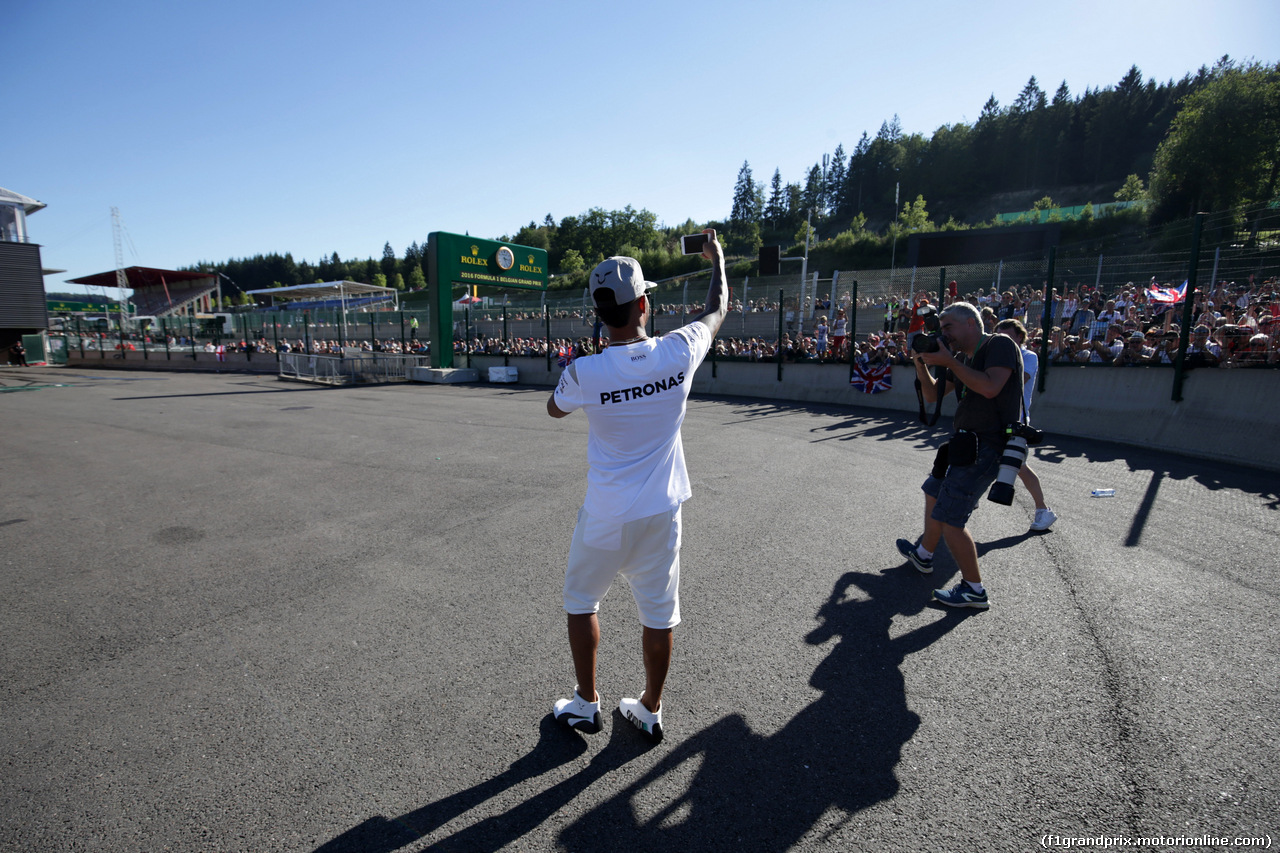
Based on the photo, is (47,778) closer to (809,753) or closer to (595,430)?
(595,430)

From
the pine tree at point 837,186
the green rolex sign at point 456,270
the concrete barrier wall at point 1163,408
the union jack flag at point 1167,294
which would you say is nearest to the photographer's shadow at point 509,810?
the concrete barrier wall at point 1163,408

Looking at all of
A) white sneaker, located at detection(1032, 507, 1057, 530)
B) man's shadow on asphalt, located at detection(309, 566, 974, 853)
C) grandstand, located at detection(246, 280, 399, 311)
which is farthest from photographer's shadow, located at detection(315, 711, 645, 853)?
grandstand, located at detection(246, 280, 399, 311)

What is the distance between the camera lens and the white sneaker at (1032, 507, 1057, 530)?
5.20 metres

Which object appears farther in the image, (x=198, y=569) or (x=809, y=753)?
(x=198, y=569)

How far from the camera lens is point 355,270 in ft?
486

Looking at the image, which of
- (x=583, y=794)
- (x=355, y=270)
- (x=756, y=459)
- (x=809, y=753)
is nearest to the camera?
(x=583, y=794)

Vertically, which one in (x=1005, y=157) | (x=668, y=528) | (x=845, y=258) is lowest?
(x=668, y=528)

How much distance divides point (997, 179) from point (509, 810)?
135m

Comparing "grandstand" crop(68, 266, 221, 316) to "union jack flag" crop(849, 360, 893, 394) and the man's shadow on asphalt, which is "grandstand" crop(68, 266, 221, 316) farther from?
the man's shadow on asphalt

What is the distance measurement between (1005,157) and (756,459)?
13098 centimetres

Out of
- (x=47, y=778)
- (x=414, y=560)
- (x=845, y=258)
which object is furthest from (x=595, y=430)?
(x=845, y=258)

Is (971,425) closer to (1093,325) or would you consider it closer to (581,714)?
(581,714)

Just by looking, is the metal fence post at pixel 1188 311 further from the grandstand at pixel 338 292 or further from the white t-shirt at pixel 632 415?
the grandstand at pixel 338 292

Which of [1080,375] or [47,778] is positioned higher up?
[1080,375]
